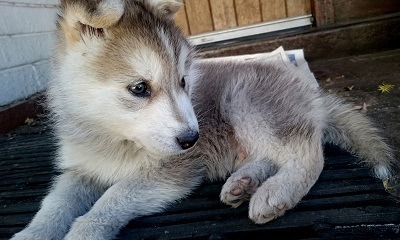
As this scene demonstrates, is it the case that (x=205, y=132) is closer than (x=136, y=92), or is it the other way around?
(x=136, y=92)

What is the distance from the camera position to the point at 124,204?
→ 1775 millimetres

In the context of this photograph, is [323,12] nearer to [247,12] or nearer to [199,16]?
[247,12]

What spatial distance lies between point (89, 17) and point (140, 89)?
412mm

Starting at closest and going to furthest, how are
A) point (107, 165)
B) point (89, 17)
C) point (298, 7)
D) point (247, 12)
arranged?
point (89, 17)
point (107, 165)
point (298, 7)
point (247, 12)

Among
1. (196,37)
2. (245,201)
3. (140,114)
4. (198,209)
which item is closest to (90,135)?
(140,114)

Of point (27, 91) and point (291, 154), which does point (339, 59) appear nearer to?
point (291, 154)

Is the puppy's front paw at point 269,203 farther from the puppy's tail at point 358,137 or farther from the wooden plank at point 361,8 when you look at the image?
the wooden plank at point 361,8

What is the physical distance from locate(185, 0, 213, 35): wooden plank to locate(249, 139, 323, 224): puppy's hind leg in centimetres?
411

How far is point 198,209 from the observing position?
6.11 ft

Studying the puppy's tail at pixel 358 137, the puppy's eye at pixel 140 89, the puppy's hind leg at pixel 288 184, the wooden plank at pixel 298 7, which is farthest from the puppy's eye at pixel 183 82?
the wooden plank at pixel 298 7

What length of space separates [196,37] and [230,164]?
3964 millimetres

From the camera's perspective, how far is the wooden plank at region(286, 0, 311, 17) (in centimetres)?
538

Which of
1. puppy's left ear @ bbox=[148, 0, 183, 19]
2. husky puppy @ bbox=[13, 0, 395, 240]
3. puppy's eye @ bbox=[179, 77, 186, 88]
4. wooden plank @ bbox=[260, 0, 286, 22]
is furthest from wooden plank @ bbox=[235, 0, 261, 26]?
puppy's eye @ bbox=[179, 77, 186, 88]

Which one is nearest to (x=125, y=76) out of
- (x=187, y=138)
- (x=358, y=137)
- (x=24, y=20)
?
(x=187, y=138)
